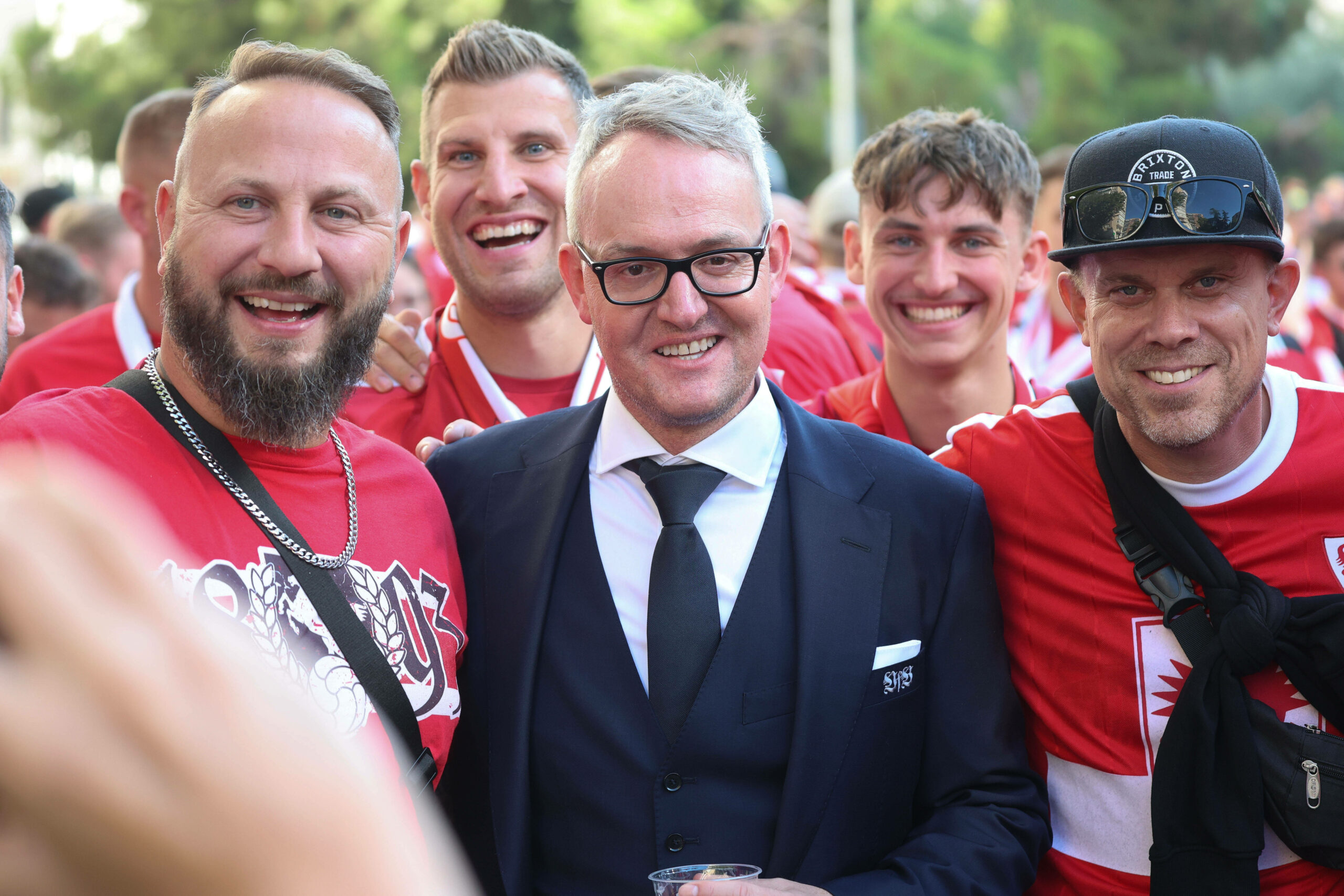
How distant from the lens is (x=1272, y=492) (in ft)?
8.72

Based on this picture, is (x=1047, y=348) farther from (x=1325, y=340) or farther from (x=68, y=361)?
(x=68, y=361)

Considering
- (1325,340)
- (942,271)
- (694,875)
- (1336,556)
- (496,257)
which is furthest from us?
(1325,340)

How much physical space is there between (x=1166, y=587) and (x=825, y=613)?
2.50 feet

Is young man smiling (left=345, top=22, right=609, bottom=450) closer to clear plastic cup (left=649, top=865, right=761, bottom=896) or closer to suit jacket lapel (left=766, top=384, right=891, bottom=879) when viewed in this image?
suit jacket lapel (left=766, top=384, right=891, bottom=879)

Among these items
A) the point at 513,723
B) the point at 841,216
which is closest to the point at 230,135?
the point at 513,723

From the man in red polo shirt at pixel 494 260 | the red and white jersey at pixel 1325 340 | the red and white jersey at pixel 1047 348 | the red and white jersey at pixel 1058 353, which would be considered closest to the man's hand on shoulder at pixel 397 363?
the man in red polo shirt at pixel 494 260

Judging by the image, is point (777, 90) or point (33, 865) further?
point (777, 90)

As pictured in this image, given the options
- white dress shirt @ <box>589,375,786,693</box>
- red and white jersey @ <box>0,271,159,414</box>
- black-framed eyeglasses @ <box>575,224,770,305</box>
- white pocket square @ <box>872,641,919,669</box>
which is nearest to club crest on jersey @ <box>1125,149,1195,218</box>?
black-framed eyeglasses @ <box>575,224,770,305</box>

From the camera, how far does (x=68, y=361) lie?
14.0 ft

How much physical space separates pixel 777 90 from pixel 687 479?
99.3ft

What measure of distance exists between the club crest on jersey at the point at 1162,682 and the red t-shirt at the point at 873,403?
4.57 feet

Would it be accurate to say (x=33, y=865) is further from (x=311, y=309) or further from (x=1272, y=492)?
(x=1272, y=492)

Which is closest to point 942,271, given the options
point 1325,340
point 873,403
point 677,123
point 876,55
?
point 873,403

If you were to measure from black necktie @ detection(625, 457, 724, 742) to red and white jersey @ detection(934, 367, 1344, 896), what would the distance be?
0.78 meters
